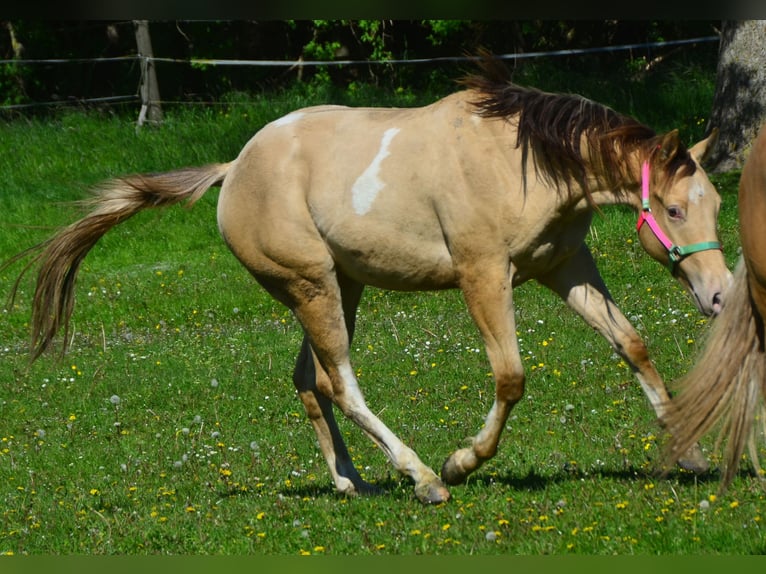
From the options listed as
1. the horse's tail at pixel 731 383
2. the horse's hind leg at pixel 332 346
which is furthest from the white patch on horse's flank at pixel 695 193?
the horse's hind leg at pixel 332 346

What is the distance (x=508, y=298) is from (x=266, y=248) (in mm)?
1434

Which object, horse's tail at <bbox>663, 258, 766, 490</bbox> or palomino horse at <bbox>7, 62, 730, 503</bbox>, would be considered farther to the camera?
palomino horse at <bbox>7, 62, 730, 503</bbox>

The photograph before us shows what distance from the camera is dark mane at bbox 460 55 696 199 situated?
17.4ft

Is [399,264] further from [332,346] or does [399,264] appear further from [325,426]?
[325,426]

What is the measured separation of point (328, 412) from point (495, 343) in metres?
1.26

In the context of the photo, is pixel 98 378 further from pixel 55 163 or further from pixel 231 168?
pixel 55 163

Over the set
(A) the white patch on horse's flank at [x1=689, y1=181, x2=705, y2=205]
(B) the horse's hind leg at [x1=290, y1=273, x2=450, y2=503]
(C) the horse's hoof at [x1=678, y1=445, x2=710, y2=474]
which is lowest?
(C) the horse's hoof at [x1=678, y1=445, x2=710, y2=474]

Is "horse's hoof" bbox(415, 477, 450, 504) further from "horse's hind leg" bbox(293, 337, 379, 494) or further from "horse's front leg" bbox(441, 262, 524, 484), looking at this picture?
"horse's hind leg" bbox(293, 337, 379, 494)

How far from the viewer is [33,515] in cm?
586

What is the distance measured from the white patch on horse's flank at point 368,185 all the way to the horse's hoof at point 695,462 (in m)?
2.05

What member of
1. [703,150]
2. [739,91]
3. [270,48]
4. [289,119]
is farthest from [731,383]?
[270,48]

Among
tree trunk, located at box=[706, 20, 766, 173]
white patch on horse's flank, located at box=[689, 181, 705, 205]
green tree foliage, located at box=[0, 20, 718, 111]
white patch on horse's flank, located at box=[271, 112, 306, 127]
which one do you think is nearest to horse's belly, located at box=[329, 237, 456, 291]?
white patch on horse's flank, located at box=[271, 112, 306, 127]

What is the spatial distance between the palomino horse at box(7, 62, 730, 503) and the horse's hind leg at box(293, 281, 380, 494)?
1 centimetres

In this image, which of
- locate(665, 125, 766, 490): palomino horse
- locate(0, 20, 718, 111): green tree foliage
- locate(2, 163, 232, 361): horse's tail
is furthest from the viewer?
locate(0, 20, 718, 111): green tree foliage
